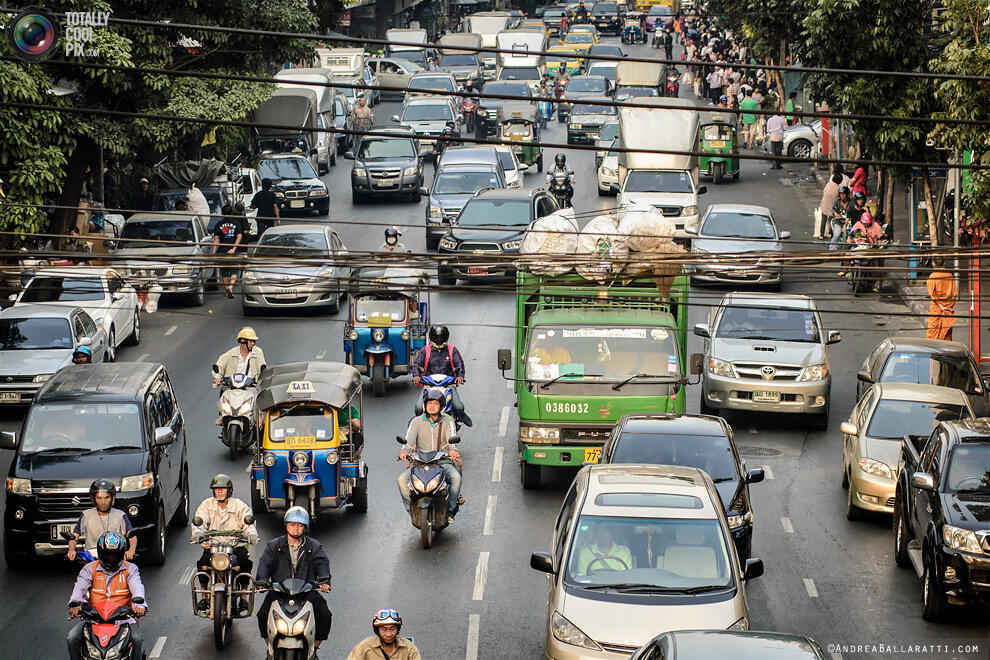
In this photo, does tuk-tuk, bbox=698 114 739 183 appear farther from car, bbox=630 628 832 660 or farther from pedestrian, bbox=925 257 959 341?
car, bbox=630 628 832 660

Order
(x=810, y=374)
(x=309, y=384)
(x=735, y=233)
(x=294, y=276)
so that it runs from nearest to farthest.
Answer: (x=309, y=384), (x=810, y=374), (x=294, y=276), (x=735, y=233)

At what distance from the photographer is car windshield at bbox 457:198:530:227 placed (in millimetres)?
32875

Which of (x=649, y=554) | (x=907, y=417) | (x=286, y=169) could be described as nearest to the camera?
(x=649, y=554)

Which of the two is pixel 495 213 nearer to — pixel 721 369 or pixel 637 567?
pixel 721 369

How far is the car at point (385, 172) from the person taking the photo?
4209 centimetres

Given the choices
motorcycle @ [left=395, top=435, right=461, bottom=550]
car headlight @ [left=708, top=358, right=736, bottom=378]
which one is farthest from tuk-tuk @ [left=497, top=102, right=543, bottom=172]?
motorcycle @ [left=395, top=435, right=461, bottom=550]

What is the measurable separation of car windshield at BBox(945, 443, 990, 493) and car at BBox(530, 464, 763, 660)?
299 centimetres

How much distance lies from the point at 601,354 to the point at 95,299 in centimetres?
1165

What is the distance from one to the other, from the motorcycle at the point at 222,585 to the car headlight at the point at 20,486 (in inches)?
111

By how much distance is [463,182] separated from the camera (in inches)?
1483

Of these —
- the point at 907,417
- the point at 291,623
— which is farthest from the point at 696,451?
the point at 291,623

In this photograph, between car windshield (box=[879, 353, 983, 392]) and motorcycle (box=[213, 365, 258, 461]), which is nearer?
motorcycle (box=[213, 365, 258, 461])

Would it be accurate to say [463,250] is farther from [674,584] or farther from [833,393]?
[674,584]

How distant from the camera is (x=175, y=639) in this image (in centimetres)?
1480
